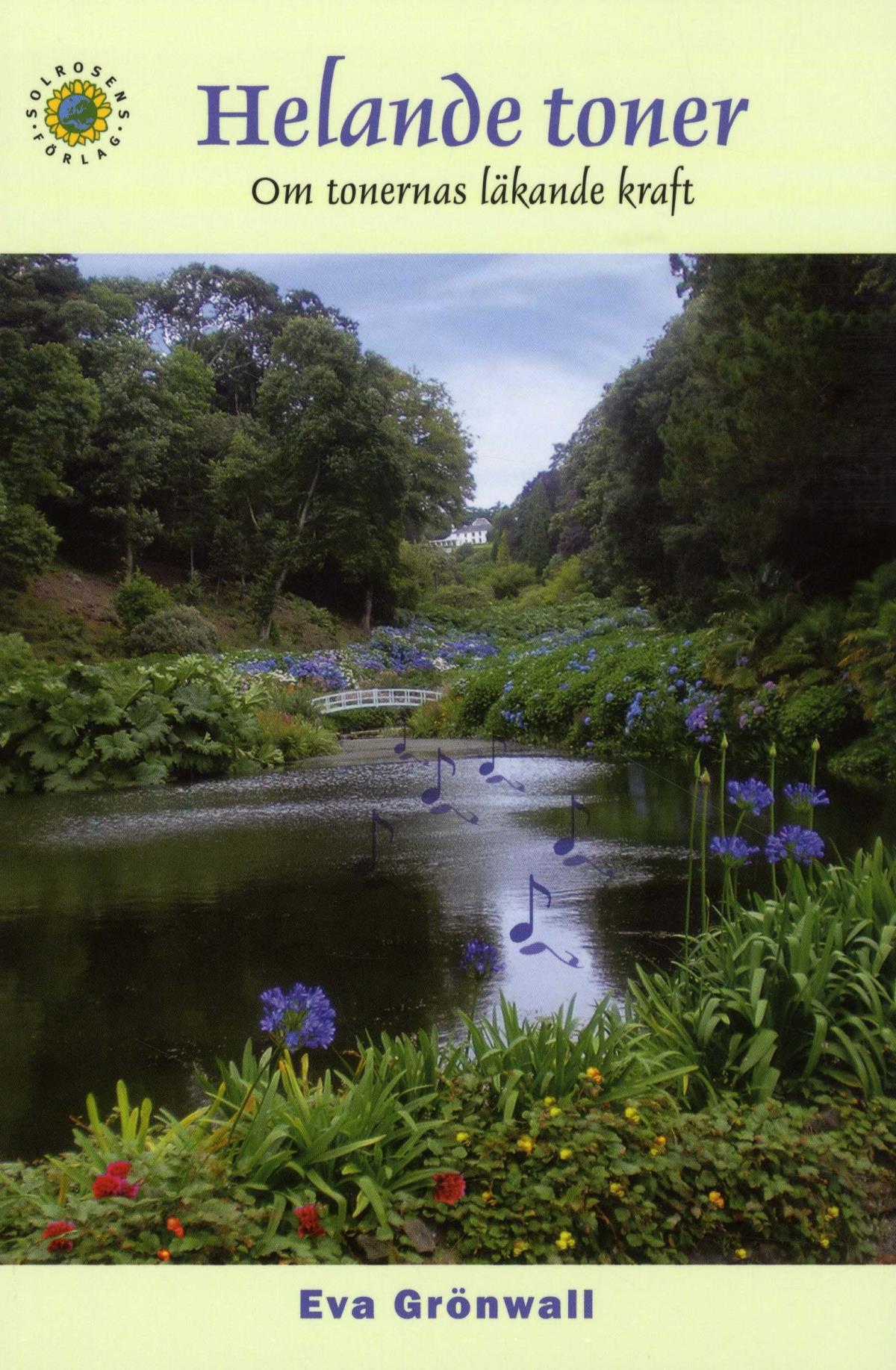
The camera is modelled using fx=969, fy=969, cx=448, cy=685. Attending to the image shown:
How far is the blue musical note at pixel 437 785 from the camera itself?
399 cm

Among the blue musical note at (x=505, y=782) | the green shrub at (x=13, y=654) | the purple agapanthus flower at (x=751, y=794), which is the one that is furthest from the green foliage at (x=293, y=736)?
the purple agapanthus flower at (x=751, y=794)

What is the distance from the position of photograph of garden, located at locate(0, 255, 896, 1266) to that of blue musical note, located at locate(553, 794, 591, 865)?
3cm

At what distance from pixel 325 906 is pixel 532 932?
79cm

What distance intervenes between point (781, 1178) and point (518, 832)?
6.15 feet

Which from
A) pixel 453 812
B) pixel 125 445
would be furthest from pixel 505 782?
pixel 125 445

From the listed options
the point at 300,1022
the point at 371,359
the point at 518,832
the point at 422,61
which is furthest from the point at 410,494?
the point at 300,1022

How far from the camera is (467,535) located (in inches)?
146

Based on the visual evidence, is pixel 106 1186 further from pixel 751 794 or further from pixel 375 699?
pixel 375 699

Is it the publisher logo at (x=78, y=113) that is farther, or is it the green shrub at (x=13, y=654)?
the green shrub at (x=13, y=654)

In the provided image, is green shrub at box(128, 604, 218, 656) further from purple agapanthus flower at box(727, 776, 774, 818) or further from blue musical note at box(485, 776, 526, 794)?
purple agapanthus flower at box(727, 776, 774, 818)

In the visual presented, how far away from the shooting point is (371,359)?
3.48 metres

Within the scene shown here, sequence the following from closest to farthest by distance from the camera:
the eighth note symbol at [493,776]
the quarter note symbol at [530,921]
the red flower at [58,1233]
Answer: the red flower at [58,1233]
the quarter note symbol at [530,921]
the eighth note symbol at [493,776]

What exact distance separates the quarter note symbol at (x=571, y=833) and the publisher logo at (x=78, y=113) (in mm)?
2628

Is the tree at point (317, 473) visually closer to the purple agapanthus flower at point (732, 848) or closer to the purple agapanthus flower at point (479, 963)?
the purple agapanthus flower at point (479, 963)
